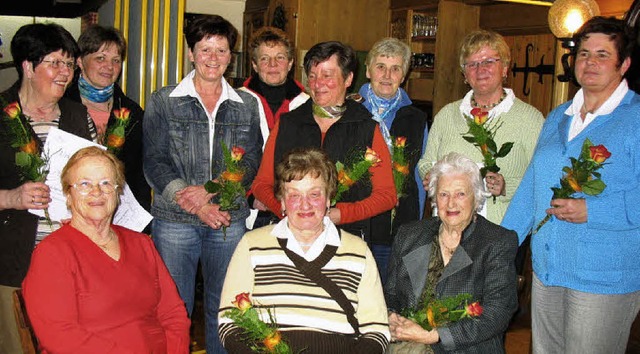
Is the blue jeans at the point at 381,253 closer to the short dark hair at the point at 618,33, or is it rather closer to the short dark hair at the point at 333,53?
the short dark hair at the point at 333,53

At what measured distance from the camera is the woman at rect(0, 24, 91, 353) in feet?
8.90

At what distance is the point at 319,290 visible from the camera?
96.3 inches

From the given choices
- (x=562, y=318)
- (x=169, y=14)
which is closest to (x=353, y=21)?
(x=169, y=14)

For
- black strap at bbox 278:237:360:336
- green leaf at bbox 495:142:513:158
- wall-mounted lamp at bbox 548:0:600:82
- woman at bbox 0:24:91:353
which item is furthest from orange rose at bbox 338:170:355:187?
wall-mounted lamp at bbox 548:0:600:82

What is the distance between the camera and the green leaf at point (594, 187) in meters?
2.53

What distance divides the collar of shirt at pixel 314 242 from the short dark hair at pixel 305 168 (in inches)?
4.8

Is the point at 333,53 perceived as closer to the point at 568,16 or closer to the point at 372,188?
the point at 372,188

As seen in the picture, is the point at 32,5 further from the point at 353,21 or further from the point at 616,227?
the point at 616,227

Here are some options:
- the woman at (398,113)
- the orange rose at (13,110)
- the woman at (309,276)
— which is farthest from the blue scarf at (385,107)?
the orange rose at (13,110)

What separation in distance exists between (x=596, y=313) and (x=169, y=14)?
256 centimetres

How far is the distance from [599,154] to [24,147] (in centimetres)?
216

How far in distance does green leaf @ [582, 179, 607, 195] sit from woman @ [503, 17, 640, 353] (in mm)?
58

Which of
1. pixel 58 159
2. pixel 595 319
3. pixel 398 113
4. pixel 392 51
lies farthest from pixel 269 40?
pixel 595 319

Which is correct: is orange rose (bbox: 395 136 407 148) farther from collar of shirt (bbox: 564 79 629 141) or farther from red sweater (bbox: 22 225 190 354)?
red sweater (bbox: 22 225 190 354)
